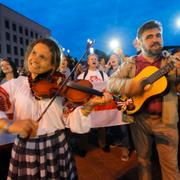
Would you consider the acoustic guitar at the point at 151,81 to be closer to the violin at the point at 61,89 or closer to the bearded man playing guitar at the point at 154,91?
the bearded man playing guitar at the point at 154,91

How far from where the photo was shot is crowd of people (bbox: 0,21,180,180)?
1671 millimetres

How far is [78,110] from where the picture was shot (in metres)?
1.78

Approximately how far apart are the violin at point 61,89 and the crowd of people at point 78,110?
0.08 ft

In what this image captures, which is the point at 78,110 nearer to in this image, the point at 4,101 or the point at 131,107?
the point at 4,101

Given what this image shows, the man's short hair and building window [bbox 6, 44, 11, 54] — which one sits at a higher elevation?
building window [bbox 6, 44, 11, 54]

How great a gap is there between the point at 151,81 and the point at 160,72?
0.12m

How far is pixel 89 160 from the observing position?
3.94 metres

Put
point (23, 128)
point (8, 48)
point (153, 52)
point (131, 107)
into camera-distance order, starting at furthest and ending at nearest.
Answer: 1. point (8, 48)
2. point (131, 107)
3. point (153, 52)
4. point (23, 128)

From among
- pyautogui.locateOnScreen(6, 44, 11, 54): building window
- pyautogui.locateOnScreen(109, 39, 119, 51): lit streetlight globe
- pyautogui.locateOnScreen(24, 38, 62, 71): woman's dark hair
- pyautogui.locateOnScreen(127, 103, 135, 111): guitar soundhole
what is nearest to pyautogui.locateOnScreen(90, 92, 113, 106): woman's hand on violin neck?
pyautogui.locateOnScreen(24, 38, 62, 71): woman's dark hair

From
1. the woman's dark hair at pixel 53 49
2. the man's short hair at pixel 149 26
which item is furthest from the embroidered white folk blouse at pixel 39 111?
the man's short hair at pixel 149 26

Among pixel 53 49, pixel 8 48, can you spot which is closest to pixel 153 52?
pixel 53 49

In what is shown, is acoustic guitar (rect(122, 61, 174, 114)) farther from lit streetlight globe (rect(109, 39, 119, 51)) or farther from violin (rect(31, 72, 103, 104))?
lit streetlight globe (rect(109, 39, 119, 51))

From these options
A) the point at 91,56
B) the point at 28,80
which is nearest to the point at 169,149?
the point at 28,80

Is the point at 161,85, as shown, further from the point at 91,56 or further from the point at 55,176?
the point at 91,56
